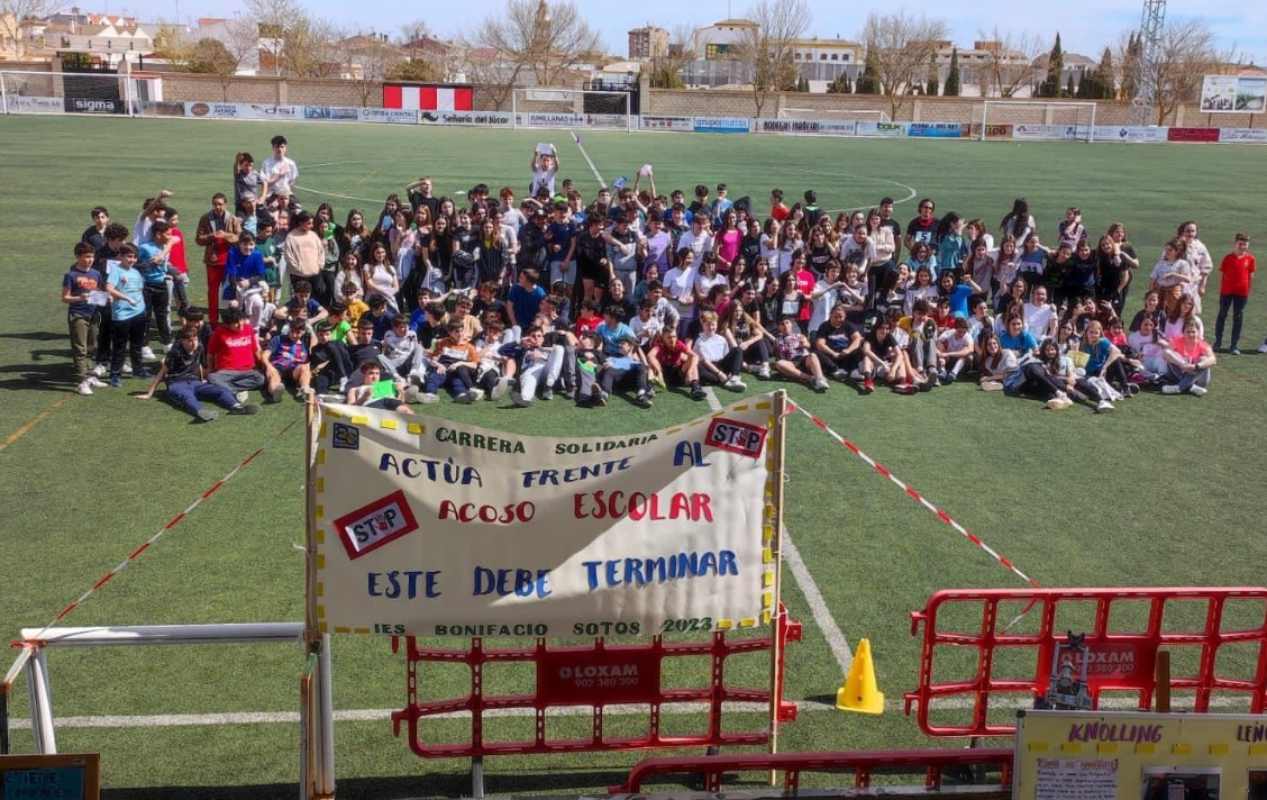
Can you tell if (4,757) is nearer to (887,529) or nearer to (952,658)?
(952,658)

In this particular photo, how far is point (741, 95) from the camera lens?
82125 mm

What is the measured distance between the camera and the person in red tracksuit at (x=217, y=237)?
52.9ft

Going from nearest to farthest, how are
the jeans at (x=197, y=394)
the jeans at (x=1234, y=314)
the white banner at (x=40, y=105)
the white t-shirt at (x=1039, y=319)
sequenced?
the jeans at (x=197, y=394) → the white t-shirt at (x=1039, y=319) → the jeans at (x=1234, y=314) → the white banner at (x=40, y=105)

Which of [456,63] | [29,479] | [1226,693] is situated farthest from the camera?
[456,63]

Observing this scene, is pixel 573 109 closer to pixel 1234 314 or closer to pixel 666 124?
pixel 666 124

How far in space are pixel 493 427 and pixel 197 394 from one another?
357cm

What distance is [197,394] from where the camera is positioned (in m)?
13.8

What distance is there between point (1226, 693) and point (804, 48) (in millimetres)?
167120

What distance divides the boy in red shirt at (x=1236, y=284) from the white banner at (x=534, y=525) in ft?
46.2

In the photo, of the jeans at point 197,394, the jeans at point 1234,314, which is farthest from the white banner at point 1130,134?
the jeans at point 197,394

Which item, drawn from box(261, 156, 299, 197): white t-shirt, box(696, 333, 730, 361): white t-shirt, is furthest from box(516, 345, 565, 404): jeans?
box(261, 156, 299, 197): white t-shirt

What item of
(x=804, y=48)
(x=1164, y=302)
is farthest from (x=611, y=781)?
(x=804, y=48)

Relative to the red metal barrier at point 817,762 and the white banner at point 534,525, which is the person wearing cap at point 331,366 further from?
the red metal barrier at point 817,762

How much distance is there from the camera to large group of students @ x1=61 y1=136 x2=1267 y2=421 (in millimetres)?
14328
